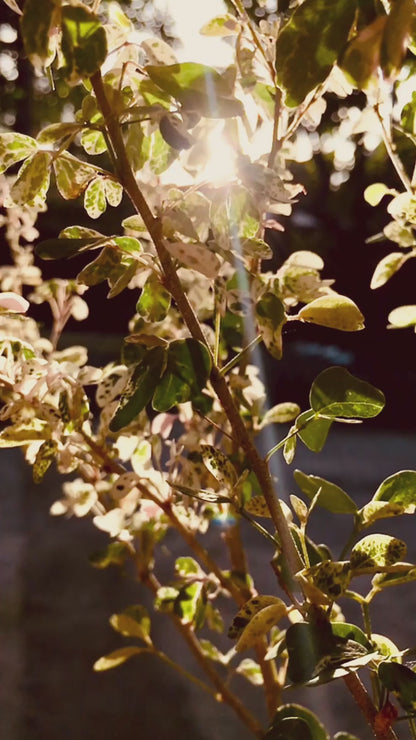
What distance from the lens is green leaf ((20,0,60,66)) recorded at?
13.2 inches

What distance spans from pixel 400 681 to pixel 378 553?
77 mm

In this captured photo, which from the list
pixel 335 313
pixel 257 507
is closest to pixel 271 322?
pixel 335 313

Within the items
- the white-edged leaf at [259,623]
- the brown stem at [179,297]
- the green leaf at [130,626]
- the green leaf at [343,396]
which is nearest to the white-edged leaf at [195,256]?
the brown stem at [179,297]

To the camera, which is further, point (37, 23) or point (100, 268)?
point (100, 268)

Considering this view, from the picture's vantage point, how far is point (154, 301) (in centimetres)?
49

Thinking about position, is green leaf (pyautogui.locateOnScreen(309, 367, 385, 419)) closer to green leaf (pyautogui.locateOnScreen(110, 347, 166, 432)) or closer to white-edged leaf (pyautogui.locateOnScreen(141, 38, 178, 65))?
green leaf (pyautogui.locateOnScreen(110, 347, 166, 432))

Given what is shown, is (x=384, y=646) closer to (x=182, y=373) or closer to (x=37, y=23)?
(x=182, y=373)

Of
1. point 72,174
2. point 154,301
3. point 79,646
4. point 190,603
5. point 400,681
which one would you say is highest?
point 72,174

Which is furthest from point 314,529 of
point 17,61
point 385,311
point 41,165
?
point 17,61

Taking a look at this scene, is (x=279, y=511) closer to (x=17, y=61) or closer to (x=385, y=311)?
(x=385, y=311)

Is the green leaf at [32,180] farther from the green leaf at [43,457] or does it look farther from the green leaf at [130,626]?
the green leaf at [130,626]

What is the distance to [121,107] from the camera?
40cm

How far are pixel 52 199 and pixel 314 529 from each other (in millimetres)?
6000

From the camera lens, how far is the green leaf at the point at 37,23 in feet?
1.10
